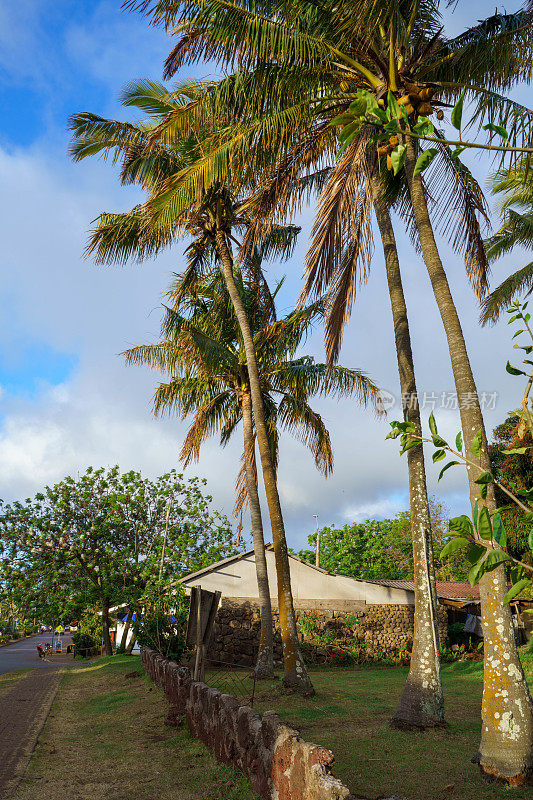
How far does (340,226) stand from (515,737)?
754 centimetres

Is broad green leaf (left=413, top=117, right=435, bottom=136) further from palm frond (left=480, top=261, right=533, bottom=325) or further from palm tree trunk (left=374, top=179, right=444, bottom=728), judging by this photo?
palm frond (left=480, top=261, right=533, bottom=325)

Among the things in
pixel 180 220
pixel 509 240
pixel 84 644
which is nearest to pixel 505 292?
pixel 509 240

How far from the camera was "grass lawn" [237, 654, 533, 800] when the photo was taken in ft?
19.1

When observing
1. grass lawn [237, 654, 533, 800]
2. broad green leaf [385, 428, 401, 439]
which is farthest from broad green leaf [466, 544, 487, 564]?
grass lawn [237, 654, 533, 800]

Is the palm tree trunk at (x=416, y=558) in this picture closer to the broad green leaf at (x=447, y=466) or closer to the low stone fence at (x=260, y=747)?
the low stone fence at (x=260, y=747)

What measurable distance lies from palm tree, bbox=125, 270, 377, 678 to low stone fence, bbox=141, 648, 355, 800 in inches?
243

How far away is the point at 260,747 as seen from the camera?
5664 millimetres

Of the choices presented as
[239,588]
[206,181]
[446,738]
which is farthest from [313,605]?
[206,181]

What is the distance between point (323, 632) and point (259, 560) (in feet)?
24.1

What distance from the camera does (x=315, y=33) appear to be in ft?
28.1

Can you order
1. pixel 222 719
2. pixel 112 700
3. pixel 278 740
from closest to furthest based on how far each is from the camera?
pixel 278 740
pixel 222 719
pixel 112 700

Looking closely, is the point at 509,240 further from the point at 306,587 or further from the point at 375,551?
the point at 375,551

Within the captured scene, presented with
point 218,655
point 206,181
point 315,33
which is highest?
point 315,33

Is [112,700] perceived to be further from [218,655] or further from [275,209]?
[275,209]
